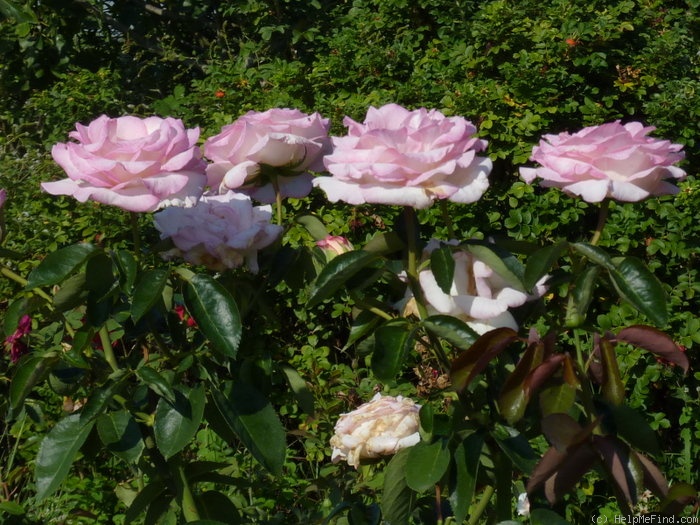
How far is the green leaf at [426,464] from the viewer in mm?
1142

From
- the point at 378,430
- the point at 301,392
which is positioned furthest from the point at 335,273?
the point at 378,430

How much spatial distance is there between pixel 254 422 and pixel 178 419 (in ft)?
0.32

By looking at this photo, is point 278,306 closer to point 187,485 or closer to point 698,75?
point 698,75

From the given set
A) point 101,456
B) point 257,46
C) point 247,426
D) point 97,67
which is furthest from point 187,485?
point 97,67

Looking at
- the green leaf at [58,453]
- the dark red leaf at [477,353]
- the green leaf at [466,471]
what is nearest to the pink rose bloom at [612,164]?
the dark red leaf at [477,353]

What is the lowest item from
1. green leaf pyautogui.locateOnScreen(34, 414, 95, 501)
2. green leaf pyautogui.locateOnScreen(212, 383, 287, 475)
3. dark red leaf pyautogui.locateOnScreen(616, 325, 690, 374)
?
green leaf pyautogui.locateOnScreen(34, 414, 95, 501)

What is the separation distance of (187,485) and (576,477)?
61 centimetres

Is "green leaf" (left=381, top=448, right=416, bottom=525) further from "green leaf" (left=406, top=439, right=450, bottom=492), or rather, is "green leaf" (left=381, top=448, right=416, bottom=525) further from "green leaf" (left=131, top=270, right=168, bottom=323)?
"green leaf" (left=131, top=270, right=168, bottom=323)

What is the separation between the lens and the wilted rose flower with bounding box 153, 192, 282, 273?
4.05ft

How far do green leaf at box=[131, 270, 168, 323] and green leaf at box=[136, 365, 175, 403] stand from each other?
3.4 inches

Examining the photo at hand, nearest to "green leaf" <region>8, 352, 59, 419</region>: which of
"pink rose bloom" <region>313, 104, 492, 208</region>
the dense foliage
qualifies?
the dense foliage

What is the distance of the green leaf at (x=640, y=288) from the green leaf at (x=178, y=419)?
0.53m

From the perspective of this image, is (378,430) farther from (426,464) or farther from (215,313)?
(215,313)

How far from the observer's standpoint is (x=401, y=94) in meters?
3.79
